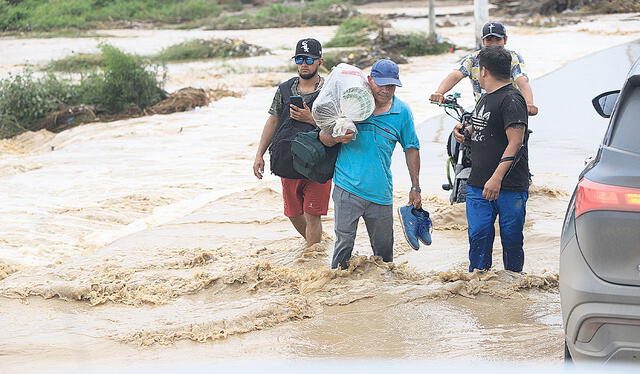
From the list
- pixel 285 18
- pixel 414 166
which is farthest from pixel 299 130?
pixel 285 18

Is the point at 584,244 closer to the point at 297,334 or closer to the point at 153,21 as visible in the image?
the point at 297,334

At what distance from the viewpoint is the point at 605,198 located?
379 centimetres

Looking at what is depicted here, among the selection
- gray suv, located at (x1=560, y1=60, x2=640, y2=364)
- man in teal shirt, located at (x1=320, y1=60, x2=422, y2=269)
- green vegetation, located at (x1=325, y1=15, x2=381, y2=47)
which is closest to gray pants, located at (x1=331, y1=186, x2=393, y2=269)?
man in teal shirt, located at (x1=320, y1=60, x2=422, y2=269)

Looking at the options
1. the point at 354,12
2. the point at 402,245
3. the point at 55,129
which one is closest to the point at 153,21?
the point at 354,12

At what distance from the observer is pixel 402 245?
7.91m

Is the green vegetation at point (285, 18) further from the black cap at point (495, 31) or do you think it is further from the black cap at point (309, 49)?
the black cap at point (309, 49)

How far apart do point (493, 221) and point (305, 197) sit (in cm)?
144

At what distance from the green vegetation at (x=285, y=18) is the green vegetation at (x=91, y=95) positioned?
79.2ft

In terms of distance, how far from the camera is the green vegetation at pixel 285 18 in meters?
41.7

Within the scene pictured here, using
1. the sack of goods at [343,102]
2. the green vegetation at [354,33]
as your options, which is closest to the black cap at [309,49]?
the sack of goods at [343,102]

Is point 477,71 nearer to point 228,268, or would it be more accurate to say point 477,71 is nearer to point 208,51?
point 228,268

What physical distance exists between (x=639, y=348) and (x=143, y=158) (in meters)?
10.1

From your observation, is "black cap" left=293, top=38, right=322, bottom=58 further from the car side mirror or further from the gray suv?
the gray suv

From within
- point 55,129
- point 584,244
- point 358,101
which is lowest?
point 55,129
